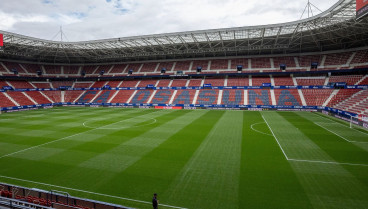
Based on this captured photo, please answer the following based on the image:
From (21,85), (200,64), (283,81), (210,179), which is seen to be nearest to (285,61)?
(283,81)

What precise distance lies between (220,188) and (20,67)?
220 ft

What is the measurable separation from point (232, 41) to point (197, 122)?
23.9m

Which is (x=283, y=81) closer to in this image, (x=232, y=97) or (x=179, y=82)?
(x=232, y=97)

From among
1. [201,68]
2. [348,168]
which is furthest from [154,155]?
[201,68]

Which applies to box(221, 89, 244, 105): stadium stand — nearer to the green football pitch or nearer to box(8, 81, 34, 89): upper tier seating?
the green football pitch

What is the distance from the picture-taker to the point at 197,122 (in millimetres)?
26906

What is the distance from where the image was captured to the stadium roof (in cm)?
3111

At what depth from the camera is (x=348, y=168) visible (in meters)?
12.0

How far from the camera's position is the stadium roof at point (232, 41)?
31.1 meters

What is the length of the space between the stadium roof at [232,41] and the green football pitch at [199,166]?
1919 cm

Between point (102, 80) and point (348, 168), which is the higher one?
point (102, 80)

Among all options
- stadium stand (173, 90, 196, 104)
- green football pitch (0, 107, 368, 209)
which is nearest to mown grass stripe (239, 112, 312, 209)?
green football pitch (0, 107, 368, 209)

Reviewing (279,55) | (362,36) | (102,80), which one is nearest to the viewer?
(362,36)

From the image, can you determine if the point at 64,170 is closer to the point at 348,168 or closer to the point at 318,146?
the point at 348,168
